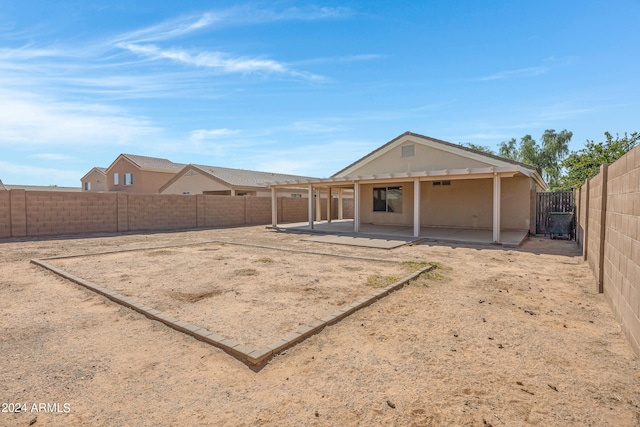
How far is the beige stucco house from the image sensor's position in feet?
45.5

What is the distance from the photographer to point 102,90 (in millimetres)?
12484

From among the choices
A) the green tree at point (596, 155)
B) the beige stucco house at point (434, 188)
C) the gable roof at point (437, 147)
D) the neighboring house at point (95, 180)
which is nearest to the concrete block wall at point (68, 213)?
the beige stucco house at point (434, 188)

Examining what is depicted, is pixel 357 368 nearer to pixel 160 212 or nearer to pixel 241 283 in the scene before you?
pixel 241 283

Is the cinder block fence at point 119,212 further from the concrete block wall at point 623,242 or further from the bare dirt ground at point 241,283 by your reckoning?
the concrete block wall at point 623,242

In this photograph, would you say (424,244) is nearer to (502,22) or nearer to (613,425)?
(502,22)

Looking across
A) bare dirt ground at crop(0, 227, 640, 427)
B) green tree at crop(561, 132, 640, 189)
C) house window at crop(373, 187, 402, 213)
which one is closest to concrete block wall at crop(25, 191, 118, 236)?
bare dirt ground at crop(0, 227, 640, 427)

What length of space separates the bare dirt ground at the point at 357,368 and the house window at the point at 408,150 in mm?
11708

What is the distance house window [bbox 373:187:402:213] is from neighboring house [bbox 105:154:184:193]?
23824 mm

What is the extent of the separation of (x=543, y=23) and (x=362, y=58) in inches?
239

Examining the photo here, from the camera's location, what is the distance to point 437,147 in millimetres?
15227

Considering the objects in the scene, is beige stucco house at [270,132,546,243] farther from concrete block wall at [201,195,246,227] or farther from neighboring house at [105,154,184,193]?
neighboring house at [105,154,184,193]

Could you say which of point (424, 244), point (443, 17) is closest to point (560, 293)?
point (424, 244)

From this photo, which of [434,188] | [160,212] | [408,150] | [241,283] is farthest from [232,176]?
[241,283]

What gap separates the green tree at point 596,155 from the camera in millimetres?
21203
